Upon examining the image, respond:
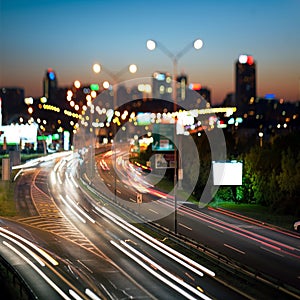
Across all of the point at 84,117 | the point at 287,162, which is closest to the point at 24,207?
the point at 287,162

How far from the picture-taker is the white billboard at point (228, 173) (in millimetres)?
52281

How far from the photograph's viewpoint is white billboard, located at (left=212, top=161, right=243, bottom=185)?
172ft

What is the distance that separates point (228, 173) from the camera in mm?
52844

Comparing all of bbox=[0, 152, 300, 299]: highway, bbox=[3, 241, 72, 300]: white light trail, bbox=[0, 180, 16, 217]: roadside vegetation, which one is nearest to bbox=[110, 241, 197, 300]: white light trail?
bbox=[0, 152, 300, 299]: highway

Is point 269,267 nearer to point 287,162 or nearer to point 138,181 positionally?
point 287,162

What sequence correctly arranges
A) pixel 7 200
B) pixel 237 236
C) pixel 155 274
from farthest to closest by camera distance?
pixel 7 200
pixel 237 236
pixel 155 274

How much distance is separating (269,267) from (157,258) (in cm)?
494

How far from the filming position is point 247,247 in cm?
3039

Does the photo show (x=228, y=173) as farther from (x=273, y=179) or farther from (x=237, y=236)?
(x=237, y=236)

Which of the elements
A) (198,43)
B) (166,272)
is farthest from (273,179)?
(166,272)

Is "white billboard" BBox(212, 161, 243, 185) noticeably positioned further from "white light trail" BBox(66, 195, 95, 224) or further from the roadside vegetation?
the roadside vegetation

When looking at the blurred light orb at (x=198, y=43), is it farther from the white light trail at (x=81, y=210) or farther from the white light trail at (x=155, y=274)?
the white light trail at (x=81, y=210)

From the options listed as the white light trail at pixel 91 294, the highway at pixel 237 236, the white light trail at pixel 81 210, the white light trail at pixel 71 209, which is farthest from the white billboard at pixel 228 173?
the white light trail at pixel 91 294

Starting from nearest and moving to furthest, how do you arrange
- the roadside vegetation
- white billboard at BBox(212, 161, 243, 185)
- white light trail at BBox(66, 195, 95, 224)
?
white light trail at BBox(66, 195, 95, 224), the roadside vegetation, white billboard at BBox(212, 161, 243, 185)
